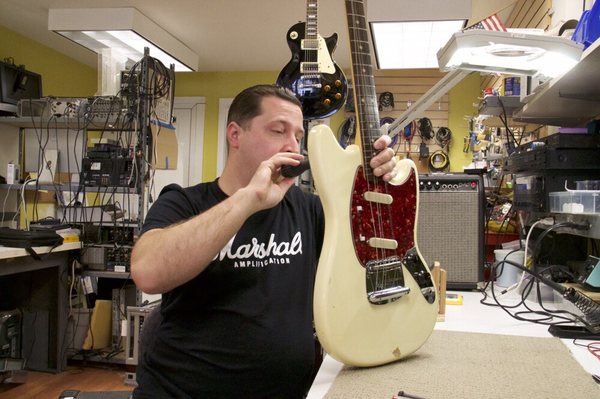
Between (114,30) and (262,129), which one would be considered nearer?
(262,129)

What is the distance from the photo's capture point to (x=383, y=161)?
96 centimetres

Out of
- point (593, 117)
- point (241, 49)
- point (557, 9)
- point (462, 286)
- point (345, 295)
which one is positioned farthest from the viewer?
point (241, 49)

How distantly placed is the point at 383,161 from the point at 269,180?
9.4 inches

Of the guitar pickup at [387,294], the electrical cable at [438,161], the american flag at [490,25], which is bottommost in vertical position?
the guitar pickup at [387,294]

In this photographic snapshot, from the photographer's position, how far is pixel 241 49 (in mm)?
5215

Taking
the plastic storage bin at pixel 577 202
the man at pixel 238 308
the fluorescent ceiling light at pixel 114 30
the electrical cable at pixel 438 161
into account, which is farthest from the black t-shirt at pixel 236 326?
the electrical cable at pixel 438 161

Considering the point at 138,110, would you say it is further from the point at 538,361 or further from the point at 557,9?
the point at 538,361

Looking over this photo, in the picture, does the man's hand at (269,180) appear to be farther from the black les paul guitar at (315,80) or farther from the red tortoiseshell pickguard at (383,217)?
the black les paul guitar at (315,80)

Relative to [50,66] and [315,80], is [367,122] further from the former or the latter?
[50,66]

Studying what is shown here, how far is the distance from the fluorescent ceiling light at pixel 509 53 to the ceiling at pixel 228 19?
6.85ft

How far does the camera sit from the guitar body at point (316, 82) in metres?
2.22

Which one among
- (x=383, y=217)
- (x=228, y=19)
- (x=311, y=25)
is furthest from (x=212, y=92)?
(x=383, y=217)

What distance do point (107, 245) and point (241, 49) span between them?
2.94m

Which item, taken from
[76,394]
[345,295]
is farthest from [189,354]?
[345,295]
